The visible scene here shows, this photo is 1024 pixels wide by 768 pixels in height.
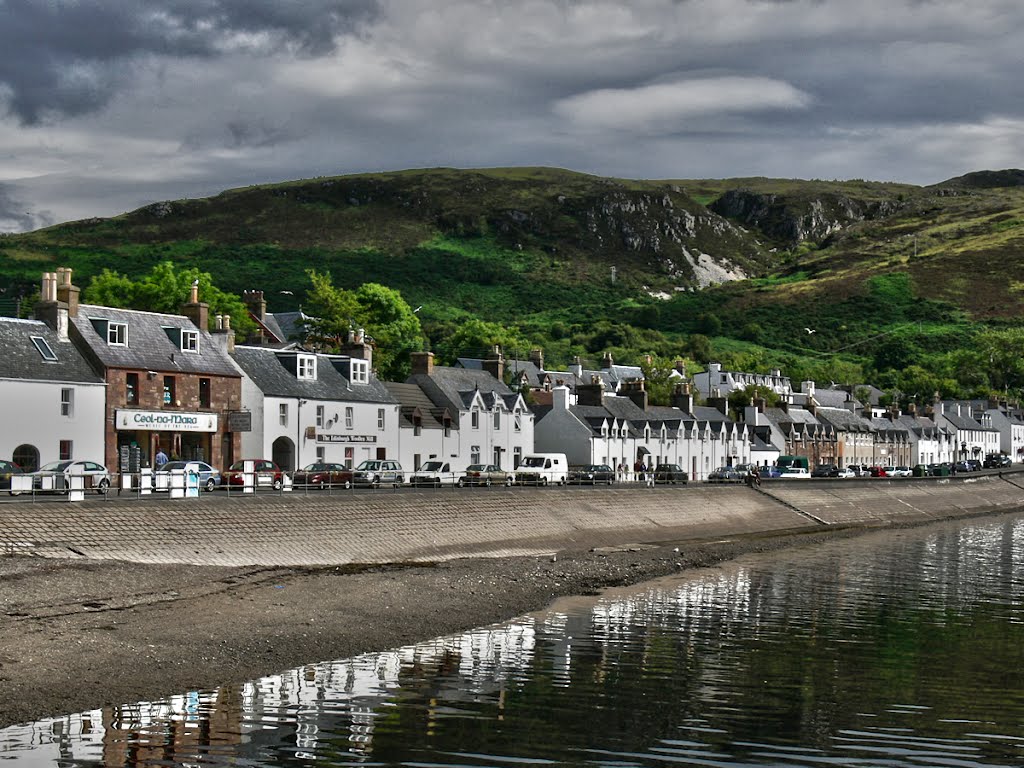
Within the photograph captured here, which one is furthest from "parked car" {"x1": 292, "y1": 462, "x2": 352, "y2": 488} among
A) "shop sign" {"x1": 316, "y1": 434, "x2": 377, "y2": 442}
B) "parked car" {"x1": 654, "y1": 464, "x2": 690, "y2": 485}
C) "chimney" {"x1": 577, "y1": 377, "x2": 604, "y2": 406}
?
"chimney" {"x1": 577, "y1": 377, "x2": 604, "y2": 406}

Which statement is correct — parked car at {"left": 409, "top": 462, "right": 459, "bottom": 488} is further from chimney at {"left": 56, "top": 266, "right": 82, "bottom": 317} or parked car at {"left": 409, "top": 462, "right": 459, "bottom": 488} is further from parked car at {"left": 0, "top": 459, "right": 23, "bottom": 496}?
parked car at {"left": 0, "top": 459, "right": 23, "bottom": 496}

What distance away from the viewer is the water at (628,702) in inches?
904

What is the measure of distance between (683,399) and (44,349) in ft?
271

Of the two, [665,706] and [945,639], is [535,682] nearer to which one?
[665,706]

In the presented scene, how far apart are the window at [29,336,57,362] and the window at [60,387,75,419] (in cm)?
168

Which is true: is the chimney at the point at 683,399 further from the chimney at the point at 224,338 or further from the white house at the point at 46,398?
the white house at the point at 46,398

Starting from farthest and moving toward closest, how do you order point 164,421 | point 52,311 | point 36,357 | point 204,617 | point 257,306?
1. point 257,306
2. point 164,421
3. point 52,311
4. point 36,357
5. point 204,617

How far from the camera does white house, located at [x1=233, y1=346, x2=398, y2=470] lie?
75.3 meters

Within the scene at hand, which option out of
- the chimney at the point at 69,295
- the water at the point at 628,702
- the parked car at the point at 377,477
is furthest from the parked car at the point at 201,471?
the water at the point at 628,702

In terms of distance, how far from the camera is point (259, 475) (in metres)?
61.5

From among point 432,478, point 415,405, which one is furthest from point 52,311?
point 415,405

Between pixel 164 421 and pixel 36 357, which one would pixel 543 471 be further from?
pixel 36 357

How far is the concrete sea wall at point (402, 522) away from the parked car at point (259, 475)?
472 centimetres

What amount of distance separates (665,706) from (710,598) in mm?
20256
